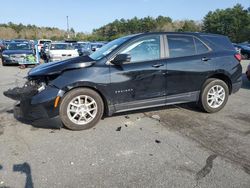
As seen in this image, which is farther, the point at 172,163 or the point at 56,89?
the point at 56,89

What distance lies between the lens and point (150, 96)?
551 cm

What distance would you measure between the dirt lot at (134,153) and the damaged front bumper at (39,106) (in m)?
0.20

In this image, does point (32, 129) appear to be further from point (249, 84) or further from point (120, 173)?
point (249, 84)

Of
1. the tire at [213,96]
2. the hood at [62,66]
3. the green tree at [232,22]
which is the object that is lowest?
the tire at [213,96]

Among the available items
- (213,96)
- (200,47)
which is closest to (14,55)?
(200,47)

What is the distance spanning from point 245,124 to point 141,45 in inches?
98.5

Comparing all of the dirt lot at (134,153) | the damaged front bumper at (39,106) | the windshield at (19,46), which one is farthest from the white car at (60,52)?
the damaged front bumper at (39,106)

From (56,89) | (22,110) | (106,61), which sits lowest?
(22,110)

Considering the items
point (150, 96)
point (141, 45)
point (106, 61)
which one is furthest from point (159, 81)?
point (106, 61)

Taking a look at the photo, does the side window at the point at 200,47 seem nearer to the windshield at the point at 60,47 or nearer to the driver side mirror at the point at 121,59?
the driver side mirror at the point at 121,59

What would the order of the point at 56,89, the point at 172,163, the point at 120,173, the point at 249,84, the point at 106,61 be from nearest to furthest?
the point at 120,173
the point at 172,163
the point at 56,89
the point at 106,61
the point at 249,84

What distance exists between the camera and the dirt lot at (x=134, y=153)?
340 cm

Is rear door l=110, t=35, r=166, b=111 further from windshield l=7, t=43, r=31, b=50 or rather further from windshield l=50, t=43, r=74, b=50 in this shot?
windshield l=7, t=43, r=31, b=50

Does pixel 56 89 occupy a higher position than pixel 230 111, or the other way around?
pixel 56 89
